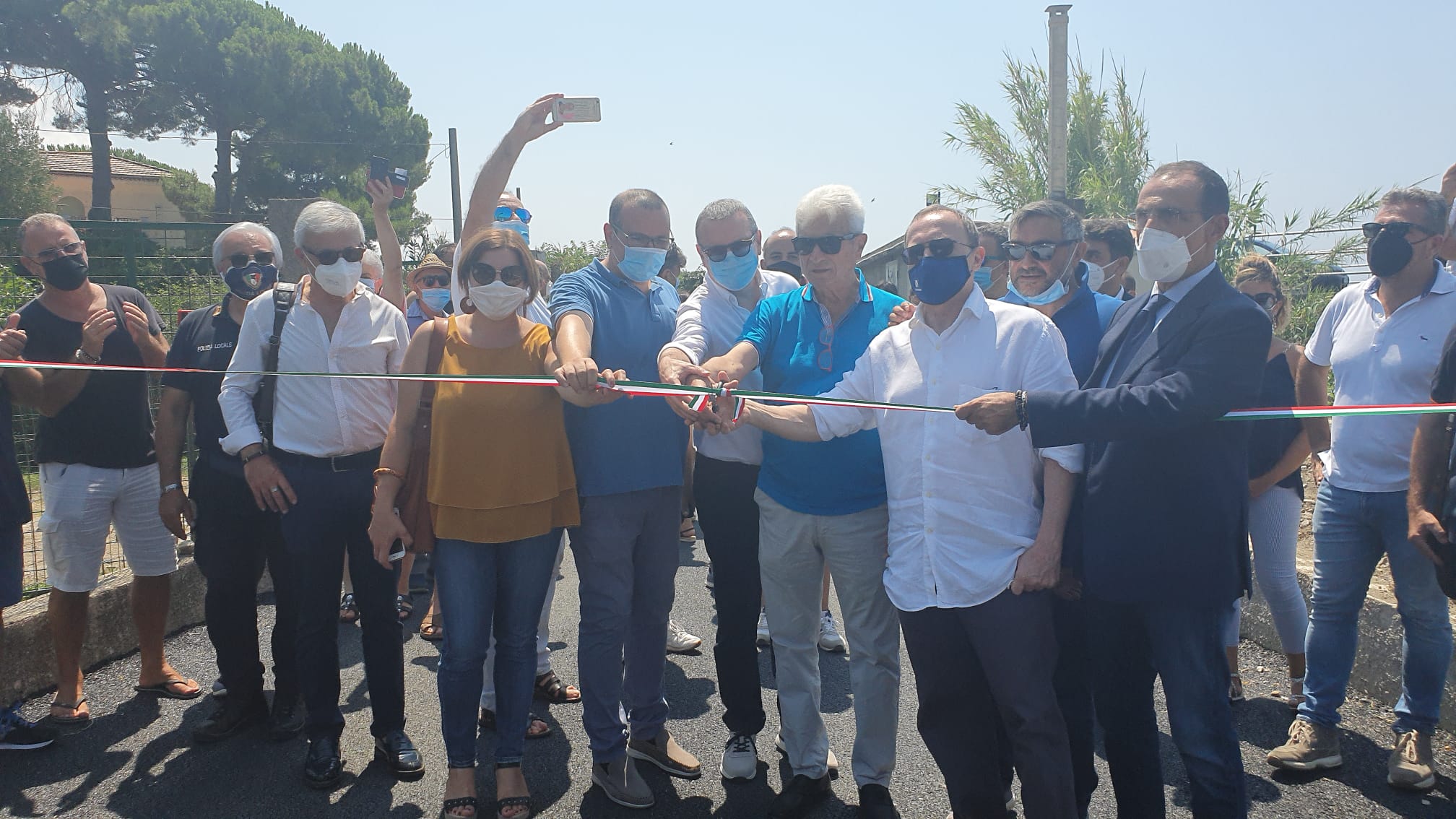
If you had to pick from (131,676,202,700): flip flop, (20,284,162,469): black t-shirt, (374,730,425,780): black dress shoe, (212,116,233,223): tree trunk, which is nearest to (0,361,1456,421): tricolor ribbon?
(20,284,162,469): black t-shirt

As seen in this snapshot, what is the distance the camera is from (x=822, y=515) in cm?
339

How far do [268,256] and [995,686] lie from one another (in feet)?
11.4

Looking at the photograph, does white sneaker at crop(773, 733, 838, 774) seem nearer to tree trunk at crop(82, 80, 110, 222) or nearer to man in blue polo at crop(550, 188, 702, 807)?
man in blue polo at crop(550, 188, 702, 807)

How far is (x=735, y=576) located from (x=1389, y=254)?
282 cm

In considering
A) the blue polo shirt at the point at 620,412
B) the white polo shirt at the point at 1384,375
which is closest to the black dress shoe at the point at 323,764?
the blue polo shirt at the point at 620,412

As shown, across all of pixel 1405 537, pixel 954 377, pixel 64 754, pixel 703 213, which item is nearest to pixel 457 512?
pixel 703 213

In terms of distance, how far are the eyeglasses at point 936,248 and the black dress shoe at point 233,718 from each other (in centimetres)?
342

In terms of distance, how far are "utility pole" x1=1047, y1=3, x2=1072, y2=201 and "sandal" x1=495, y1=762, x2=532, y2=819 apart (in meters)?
11.5

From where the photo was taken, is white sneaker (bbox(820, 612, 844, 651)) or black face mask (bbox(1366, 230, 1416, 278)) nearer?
black face mask (bbox(1366, 230, 1416, 278))

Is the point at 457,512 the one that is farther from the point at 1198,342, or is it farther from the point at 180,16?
the point at 180,16

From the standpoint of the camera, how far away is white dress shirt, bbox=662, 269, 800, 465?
3.75m

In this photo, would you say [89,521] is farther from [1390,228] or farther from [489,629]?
[1390,228]

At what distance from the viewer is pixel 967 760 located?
9.68 feet

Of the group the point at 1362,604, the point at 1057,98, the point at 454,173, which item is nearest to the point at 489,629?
the point at 1362,604
